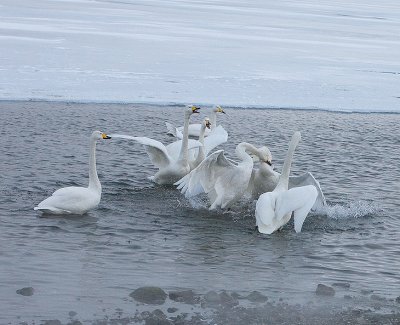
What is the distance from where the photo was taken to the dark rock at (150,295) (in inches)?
239

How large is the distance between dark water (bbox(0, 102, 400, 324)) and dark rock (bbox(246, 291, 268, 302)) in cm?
11

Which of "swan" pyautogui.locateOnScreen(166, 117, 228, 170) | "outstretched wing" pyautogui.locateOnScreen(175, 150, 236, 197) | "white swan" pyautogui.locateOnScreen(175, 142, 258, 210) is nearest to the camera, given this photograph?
"white swan" pyautogui.locateOnScreen(175, 142, 258, 210)

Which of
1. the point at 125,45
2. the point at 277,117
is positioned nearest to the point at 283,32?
the point at 125,45

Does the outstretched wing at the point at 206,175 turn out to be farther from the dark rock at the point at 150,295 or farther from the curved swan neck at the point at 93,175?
the dark rock at the point at 150,295

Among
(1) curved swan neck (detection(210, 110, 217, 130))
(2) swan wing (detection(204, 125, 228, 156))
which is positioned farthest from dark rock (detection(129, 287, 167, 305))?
(1) curved swan neck (detection(210, 110, 217, 130))

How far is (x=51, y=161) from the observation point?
10.5 meters

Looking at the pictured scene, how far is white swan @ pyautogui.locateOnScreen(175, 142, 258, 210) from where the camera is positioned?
30.4ft

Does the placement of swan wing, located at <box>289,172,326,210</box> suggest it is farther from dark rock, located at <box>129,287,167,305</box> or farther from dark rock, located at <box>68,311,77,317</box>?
dark rock, located at <box>68,311,77,317</box>

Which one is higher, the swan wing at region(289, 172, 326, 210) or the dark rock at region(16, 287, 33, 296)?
the swan wing at region(289, 172, 326, 210)

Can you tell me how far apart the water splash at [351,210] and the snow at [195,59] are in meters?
6.91

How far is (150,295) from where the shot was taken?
618 centimetres

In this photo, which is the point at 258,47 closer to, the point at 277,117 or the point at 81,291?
the point at 277,117

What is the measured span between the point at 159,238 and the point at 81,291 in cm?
169

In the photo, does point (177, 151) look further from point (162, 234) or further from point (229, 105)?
point (229, 105)
